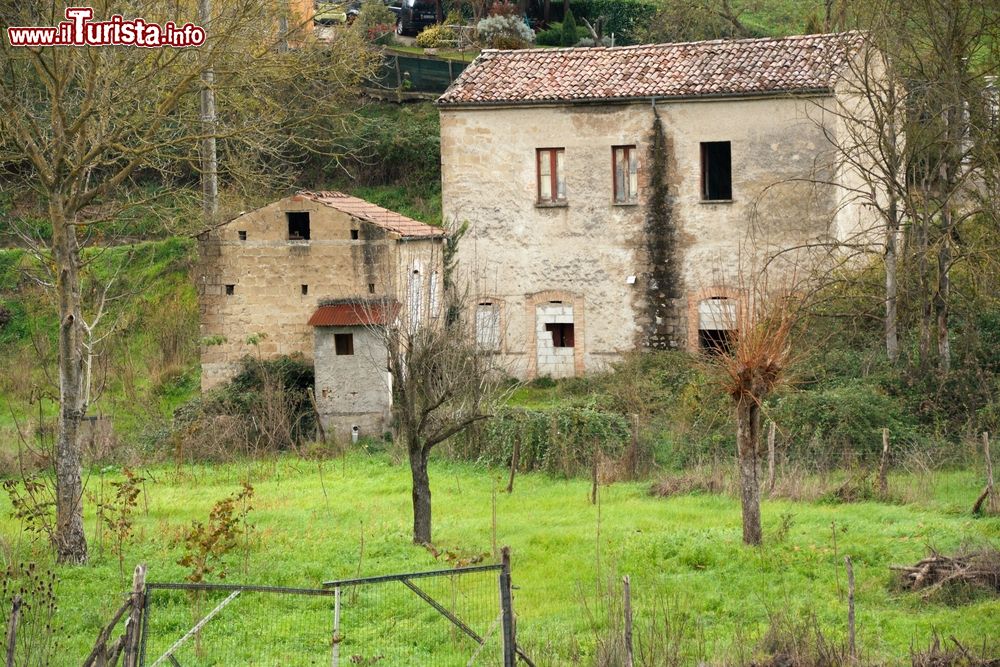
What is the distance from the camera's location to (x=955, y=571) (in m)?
13.3

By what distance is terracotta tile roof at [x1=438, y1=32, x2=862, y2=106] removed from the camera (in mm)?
27188

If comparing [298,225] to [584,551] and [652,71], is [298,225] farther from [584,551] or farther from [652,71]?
[584,551]

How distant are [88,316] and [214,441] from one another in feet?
11.9

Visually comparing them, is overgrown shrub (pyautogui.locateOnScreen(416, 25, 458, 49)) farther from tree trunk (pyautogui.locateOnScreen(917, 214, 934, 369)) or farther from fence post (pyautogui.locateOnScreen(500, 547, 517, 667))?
fence post (pyautogui.locateOnScreen(500, 547, 517, 667))

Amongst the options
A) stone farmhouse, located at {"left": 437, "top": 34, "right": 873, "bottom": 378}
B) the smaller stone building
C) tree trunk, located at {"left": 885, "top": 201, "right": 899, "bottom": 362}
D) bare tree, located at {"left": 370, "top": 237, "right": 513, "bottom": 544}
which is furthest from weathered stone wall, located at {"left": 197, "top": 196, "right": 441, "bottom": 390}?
tree trunk, located at {"left": 885, "top": 201, "right": 899, "bottom": 362}

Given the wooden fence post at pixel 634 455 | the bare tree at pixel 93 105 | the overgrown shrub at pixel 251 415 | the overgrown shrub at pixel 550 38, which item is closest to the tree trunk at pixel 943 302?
the wooden fence post at pixel 634 455

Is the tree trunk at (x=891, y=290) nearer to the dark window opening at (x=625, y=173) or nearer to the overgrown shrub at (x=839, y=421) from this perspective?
the overgrown shrub at (x=839, y=421)

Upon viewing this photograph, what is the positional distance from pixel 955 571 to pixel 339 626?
19.8ft

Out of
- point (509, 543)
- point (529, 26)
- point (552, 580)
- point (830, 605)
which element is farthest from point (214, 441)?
point (529, 26)

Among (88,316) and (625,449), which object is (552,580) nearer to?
(625,449)

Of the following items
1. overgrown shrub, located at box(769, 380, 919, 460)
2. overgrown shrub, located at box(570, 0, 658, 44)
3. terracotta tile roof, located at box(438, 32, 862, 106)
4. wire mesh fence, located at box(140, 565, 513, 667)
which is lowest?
wire mesh fence, located at box(140, 565, 513, 667)

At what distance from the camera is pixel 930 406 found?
22359 mm

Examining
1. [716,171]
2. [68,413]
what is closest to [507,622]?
[68,413]

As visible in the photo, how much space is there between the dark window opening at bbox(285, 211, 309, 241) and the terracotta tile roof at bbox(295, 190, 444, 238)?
1.38 ft
